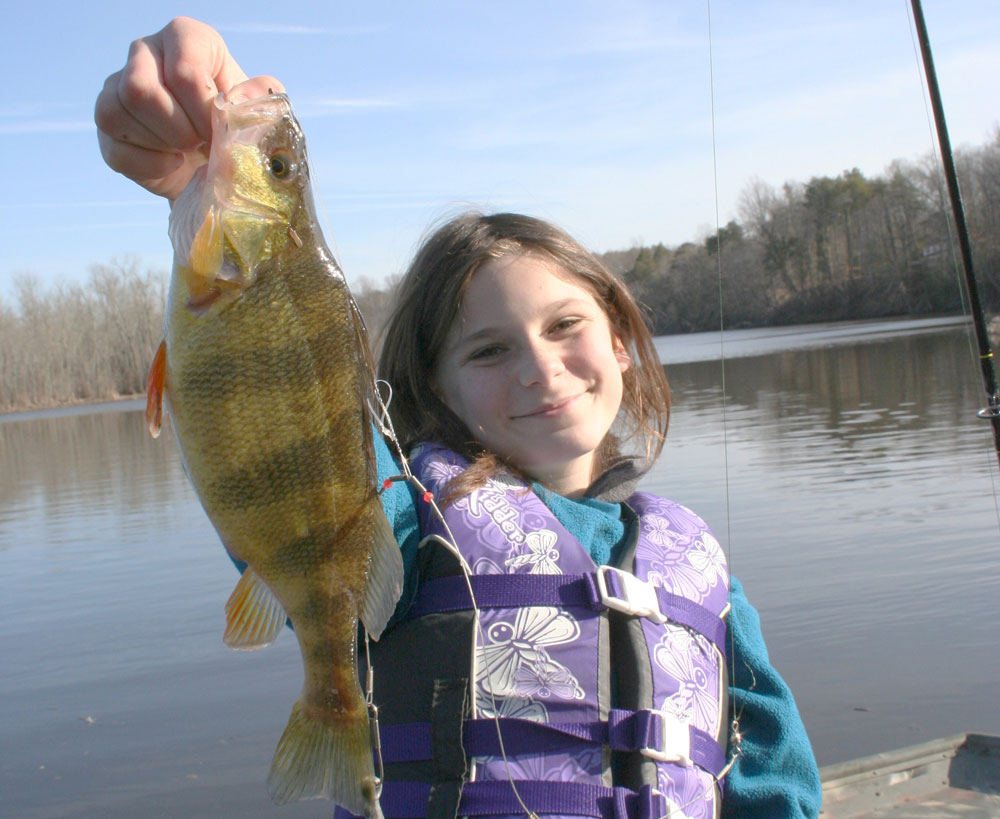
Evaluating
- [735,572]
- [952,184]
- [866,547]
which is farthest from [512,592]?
[866,547]

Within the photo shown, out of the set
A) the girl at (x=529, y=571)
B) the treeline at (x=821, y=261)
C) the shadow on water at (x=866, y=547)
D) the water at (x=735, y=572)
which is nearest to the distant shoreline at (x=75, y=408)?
the treeline at (x=821, y=261)

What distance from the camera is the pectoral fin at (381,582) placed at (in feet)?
5.59

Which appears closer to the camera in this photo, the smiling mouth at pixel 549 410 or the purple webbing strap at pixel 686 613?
the purple webbing strap at pixel 686 613

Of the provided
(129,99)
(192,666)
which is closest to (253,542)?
(129,99)

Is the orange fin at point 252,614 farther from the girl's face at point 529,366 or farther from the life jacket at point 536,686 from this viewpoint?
the girl's face at point 529,366

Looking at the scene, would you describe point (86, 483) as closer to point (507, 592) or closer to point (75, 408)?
point (507, 592)

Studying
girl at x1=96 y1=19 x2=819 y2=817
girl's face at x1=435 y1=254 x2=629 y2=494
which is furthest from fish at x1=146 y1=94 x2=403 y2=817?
girl's face at x1=435 y1=254 x2=629 y2=494

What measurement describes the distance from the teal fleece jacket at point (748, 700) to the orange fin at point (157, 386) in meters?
0.62

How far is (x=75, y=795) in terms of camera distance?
201 inches

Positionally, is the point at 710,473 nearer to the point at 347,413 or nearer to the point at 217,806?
the point at 217,806

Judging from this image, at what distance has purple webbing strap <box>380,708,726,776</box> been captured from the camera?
2076 mm

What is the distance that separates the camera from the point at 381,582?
172 centimetres

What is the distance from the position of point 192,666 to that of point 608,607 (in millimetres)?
5333

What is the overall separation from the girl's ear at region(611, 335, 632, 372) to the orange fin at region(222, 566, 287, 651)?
5.16 feet
